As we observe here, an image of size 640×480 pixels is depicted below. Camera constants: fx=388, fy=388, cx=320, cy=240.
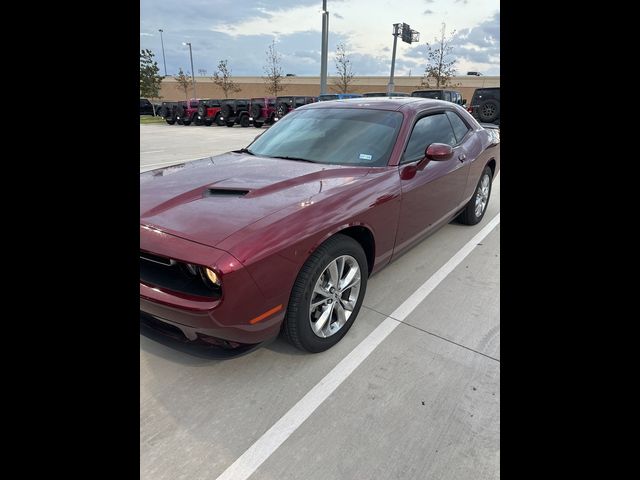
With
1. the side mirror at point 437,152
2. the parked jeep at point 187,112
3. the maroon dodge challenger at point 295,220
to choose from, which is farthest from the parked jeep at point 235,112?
the side mirror at point 437,152

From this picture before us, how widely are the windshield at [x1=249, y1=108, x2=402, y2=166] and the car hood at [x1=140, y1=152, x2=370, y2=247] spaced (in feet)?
0.60

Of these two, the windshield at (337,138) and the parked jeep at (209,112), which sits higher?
the parked jeep at (209,112)

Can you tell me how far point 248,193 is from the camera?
7.80 ft

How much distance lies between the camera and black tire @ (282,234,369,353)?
84.7 inches

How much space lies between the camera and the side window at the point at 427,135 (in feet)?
10.6

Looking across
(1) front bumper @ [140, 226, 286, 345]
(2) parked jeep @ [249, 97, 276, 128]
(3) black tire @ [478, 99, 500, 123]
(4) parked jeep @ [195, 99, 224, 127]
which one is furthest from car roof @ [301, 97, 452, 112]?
(4) parked jeep @ [195, 99, 224, 127]

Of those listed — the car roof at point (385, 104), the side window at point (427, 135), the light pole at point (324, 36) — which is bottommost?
the side window at point (427, 135)

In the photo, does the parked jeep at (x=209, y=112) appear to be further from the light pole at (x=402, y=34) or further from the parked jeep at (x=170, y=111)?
the light pole at (x=402, y=34)

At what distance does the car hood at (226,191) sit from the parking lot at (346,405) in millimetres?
695

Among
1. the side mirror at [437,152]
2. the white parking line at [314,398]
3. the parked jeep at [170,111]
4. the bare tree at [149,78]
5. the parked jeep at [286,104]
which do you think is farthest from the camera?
the bare tree at [149,78]

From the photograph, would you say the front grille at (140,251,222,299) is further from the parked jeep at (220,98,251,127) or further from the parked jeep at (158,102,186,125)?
the parked jeep at (158,102,186,125)
